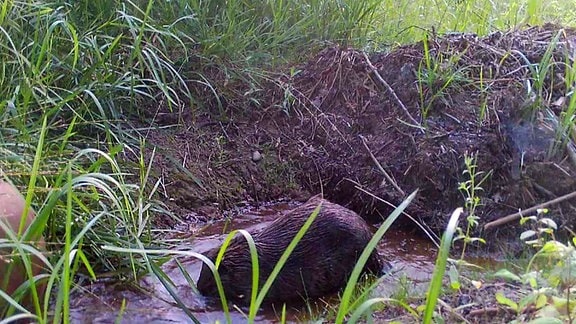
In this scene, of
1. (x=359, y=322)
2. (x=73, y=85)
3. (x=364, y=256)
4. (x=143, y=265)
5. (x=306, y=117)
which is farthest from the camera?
(x=306, y=117)

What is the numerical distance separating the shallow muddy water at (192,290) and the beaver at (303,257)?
0.26 feet

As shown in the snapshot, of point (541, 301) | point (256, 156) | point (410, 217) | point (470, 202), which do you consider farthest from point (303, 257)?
point (541, 301)

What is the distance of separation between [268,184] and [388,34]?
1.69m

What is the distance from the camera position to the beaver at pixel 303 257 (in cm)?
282

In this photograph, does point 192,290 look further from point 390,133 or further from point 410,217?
point 390,133

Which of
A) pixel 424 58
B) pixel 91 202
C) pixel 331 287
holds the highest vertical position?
pixel 424 58

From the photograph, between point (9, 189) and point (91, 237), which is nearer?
point (9, 189)

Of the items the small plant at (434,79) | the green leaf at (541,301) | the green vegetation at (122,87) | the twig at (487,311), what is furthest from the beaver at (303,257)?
the green leaf at (541,301)

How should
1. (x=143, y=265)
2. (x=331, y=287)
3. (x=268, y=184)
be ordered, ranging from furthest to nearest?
(x=268, y=184) → (x=331, y=287) → (x=143, y=265)

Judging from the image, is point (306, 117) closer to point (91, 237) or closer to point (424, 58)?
point (424, 58)

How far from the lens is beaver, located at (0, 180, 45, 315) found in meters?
2.03

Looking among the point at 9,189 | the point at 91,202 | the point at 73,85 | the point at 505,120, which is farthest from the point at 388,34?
the point at 9,189

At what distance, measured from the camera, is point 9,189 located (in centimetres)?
217

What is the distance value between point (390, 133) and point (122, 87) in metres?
1.40
